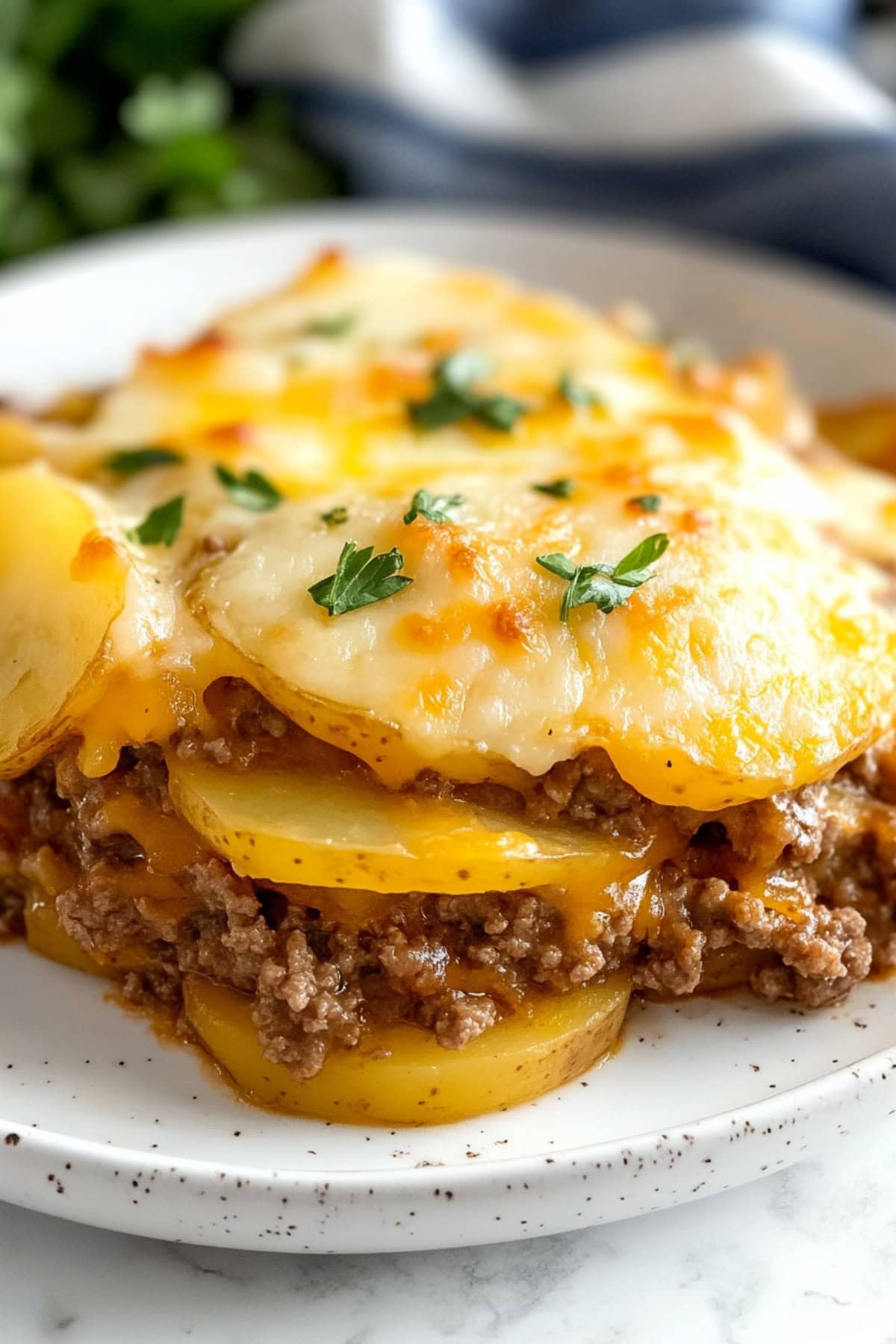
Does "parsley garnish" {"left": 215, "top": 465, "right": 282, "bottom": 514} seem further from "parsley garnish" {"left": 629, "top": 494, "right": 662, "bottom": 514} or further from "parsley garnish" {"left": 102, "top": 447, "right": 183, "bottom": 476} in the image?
"parsley garnish" {"left": 629, "top": 494, "right": 662, "bottom": 514}

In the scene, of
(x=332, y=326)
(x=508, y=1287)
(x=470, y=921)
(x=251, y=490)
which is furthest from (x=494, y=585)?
(x=332, y=326)

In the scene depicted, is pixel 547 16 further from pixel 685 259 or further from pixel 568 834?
pixel 568 834

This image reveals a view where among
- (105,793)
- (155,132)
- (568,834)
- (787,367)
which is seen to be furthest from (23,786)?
(155,132)

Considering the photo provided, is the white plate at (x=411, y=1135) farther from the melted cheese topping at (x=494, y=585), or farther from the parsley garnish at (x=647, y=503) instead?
the parsley garnish at (x=647, y=503)

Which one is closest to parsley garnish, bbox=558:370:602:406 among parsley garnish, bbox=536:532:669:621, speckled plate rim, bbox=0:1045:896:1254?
parsley garnish, bbox=536:532:669:621

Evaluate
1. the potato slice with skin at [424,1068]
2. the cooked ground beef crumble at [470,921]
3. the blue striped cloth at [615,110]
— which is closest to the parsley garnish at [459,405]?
the cooked ground beef crumble at [470,921]

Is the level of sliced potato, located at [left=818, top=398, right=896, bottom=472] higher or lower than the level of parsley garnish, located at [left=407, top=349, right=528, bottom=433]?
lower
